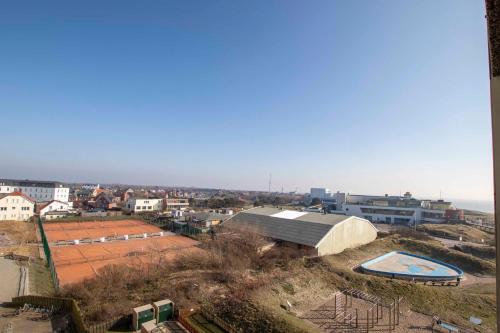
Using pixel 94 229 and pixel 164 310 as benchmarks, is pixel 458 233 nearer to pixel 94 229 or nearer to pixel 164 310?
pixel 164 310

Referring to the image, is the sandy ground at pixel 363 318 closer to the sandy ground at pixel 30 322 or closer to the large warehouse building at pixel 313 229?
the large warehouse building at pixel 313 229

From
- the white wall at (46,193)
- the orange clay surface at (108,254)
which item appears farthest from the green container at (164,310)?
the white wall at (46,193)

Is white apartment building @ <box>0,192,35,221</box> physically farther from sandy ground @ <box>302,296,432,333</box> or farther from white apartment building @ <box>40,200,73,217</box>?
sandy ground @ <box>302,296,432,333</box>

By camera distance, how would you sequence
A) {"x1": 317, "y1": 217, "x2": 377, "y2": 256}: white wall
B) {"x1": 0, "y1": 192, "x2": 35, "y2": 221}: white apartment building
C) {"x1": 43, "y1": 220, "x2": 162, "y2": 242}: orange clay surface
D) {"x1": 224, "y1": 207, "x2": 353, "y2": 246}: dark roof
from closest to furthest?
1. {"x1": 317, "y1": 217, "x2": 377, "y2": 256}: white wall
2. {"x1": 224, "y1": 207, "x2": 353, "y2": 246}: dark roof
3. {"x1": 43, "y1": 220, "x2": 162, "y2": 242}: orange clay surface
4. {"x1": 0, "y1": 192, "x2": 35, "y2": 221}: white apartment building

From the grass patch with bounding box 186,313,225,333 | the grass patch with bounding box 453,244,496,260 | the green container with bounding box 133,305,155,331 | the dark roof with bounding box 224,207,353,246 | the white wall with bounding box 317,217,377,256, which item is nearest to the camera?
the grass patch with bounding box 186,313,225,333

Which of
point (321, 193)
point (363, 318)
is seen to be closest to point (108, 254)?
point (363, 318)

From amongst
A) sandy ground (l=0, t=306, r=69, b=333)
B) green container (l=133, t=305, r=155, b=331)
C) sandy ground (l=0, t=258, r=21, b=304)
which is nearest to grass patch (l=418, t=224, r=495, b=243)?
green container (l=133, t=305, r=155, b=331)
